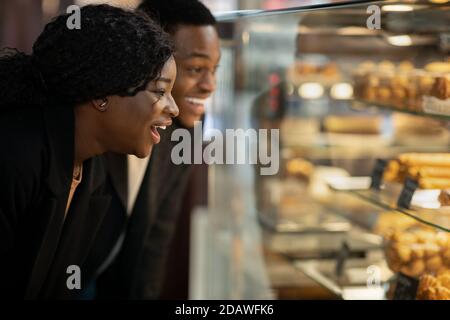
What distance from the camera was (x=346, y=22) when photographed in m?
2.53

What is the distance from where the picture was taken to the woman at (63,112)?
1.75 m

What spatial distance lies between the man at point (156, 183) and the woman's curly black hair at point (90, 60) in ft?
1.28

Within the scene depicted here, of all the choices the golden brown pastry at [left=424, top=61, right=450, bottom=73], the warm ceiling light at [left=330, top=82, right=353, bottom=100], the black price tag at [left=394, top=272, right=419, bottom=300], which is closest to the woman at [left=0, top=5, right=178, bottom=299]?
the black price tag at [left=394, top=272, right=419, bottom=300]

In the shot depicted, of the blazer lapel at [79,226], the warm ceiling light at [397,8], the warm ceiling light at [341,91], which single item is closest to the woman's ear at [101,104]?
the blazer lapel at [79,226]

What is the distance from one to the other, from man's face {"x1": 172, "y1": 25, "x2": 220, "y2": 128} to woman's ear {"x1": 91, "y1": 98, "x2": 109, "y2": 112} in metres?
0.46

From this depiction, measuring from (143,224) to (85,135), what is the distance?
94 cm

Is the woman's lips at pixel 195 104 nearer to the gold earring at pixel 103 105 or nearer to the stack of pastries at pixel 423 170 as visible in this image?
the gold earring at pixel 103 105

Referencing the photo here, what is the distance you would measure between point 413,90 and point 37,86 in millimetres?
1159

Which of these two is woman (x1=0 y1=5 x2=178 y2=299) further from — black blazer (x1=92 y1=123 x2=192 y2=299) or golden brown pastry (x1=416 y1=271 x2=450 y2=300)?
golden brown pastry (x1=416 y1=271 x2=450 y2=300)

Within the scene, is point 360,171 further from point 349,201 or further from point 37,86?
point 37,86

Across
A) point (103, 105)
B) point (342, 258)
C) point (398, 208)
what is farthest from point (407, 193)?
point (103, 105)

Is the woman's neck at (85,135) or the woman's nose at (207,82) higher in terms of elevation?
the woman's nose at (207,82)

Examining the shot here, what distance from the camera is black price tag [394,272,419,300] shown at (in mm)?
2135
